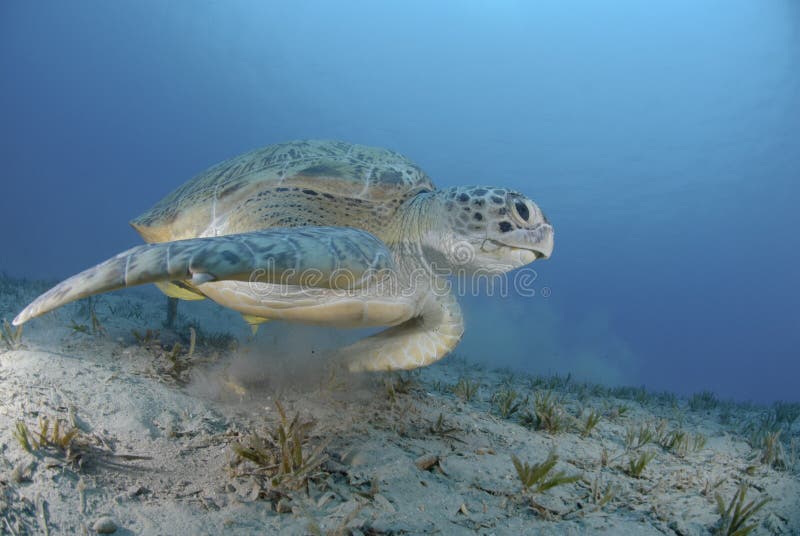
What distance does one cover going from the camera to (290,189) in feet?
11.6

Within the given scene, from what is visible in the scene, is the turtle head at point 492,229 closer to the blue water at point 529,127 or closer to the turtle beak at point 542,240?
the turtle beak at point 542,240

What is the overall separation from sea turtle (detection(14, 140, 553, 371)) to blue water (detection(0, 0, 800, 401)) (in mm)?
26320

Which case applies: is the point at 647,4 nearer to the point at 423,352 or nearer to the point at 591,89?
the point at 591,89

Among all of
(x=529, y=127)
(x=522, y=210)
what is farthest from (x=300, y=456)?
(x=529, y=127)

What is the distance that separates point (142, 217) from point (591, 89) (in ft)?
186

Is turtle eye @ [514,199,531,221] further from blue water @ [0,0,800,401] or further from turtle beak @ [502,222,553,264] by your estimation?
blue water @ [0,0,800,401]

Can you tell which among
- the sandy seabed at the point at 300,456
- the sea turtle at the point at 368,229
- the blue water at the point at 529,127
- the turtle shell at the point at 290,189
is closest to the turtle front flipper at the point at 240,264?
the sea turtle at the point at 368,229

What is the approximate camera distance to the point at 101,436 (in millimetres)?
1841

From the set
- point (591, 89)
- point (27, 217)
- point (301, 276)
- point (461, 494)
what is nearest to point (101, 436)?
point (301, 276)

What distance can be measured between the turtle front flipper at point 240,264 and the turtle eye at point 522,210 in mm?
1407

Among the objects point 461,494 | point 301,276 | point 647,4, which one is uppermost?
point 647,4

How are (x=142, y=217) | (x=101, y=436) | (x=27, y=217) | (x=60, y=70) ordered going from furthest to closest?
(x=27, y=217), (x=60, y=70), (x=142, y=217), (x=101, y=436)

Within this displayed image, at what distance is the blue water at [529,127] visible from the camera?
39500 millimetres

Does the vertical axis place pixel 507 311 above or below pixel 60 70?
below
